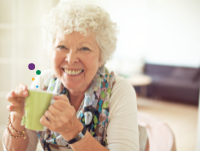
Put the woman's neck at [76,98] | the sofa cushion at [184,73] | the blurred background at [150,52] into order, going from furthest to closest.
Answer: the sofa cushion at [184,73], the blurred background at [150,52], the woman's neck at [76,98]

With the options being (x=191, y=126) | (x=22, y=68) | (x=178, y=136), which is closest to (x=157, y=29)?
(x=191, y=126)

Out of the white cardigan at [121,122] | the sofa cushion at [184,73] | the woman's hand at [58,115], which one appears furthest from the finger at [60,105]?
the sofa cushion at [184,73]

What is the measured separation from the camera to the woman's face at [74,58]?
89cm

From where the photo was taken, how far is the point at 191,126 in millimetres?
3535

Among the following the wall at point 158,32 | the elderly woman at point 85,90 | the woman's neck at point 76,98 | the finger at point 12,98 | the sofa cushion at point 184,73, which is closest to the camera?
the finger at point 12,98

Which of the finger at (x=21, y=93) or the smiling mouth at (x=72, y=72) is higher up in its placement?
the smiling mouth at (x=72, y=72)

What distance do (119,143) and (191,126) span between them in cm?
319

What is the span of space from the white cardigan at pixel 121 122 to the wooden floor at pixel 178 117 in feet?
6.88

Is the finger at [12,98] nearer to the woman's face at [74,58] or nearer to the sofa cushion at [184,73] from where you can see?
the woman's face at [74,58]

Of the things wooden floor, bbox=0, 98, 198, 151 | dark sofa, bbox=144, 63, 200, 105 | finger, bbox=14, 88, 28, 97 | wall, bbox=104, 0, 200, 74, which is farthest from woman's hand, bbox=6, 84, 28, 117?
wall, bbox=104, 0, 200, 74

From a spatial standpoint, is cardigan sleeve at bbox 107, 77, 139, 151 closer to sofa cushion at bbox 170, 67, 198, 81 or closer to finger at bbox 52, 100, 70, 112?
finger at bbox 52, 100, 70, 112

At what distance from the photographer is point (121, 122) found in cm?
92

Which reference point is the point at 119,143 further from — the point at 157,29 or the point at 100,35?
the point at 157,29

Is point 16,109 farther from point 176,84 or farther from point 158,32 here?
point 158,32
